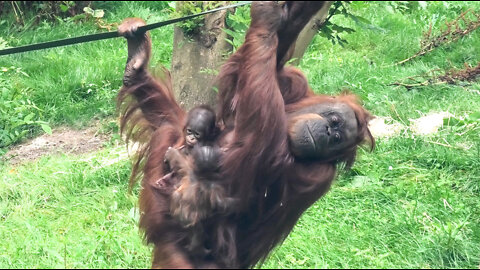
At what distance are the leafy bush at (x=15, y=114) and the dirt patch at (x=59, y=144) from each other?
0.37 ft

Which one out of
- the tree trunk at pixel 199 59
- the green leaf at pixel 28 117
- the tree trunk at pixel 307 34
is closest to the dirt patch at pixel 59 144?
the green leaf at pixel 28 117

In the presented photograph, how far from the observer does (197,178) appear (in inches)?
127

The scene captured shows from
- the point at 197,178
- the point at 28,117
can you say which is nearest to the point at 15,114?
the point at 28,117

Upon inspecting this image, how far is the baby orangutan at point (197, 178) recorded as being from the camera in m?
3.15

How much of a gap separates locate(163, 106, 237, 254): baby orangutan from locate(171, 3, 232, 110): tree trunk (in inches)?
66.1

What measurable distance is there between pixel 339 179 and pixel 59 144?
235cm

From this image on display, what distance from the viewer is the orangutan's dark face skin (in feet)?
10.5

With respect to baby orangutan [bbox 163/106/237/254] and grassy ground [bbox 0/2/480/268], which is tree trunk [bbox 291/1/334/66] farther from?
baby orangutan [bbox 163/106/237/254]

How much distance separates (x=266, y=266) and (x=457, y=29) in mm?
3858

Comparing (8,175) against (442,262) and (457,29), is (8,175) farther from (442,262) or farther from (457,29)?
(457,29)

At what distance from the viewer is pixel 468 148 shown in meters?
5.09

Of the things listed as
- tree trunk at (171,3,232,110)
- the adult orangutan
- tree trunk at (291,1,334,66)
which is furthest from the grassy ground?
tree trunk at (171,3,232,110)

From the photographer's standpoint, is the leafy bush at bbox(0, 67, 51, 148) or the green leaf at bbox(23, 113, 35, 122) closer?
the green leaf at bbox(23, 113, 35, 122)

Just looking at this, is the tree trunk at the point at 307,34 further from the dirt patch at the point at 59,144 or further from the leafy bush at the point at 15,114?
the leafy bush at the point at 15,114
